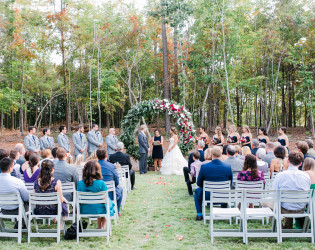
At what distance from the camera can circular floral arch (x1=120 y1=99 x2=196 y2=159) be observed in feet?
39.7

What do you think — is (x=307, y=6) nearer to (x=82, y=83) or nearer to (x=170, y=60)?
(x=170, y=60)

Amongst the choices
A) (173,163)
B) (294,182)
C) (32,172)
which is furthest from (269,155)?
(32,172)

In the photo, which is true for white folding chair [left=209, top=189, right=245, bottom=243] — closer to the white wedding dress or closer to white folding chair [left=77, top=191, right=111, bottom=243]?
white folding chair [left=77, top=191, right=111, bottom=243]

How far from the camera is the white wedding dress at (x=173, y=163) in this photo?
36.6 feet

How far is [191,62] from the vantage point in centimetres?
2116

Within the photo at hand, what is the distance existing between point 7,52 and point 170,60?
13093 millimetres

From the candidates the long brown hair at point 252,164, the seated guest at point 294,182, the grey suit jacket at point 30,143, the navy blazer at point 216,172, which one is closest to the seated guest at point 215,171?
the navy blazer at point 216,172

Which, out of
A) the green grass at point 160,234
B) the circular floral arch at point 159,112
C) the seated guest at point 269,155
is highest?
the circular floral arch at point 159,112

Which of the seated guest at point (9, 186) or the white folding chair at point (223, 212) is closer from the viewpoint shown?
the white folding chair at point (223, 212)

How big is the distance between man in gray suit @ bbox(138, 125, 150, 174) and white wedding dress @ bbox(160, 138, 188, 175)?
2.31 feet

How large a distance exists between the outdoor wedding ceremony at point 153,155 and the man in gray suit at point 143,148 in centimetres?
5

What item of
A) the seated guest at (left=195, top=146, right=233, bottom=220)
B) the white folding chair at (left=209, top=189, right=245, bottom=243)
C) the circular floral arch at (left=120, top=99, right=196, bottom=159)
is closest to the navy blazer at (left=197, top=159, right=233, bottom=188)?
the seated guest at (left=195, top=146, right=233, bottom=220)

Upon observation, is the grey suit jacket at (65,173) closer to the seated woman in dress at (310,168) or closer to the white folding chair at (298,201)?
the white folding chair at (298,201)

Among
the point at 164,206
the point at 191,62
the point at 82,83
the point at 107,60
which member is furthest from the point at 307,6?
the point at 164,206
